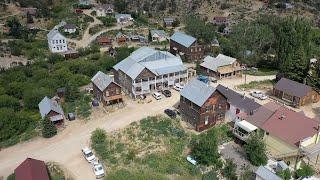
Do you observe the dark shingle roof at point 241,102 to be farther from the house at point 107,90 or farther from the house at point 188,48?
the house at point 188,48

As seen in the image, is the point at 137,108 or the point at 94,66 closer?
the point at 137,108

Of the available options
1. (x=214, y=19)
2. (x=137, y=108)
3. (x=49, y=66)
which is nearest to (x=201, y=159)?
(x=137, y=108)

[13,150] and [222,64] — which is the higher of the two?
[222,64]

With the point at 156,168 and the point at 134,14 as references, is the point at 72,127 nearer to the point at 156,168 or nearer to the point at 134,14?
the point at 156,168

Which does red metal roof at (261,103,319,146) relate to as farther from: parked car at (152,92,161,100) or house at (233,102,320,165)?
parked car at (152,92,161,100)

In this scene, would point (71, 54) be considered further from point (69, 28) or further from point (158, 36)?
point (158, 36)

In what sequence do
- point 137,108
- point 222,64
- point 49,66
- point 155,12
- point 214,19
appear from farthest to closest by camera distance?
point 155,12
point 214,19
point 49,66
point 222,64
point 137,108

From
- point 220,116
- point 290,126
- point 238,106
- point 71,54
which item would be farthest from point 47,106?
point 290,126
